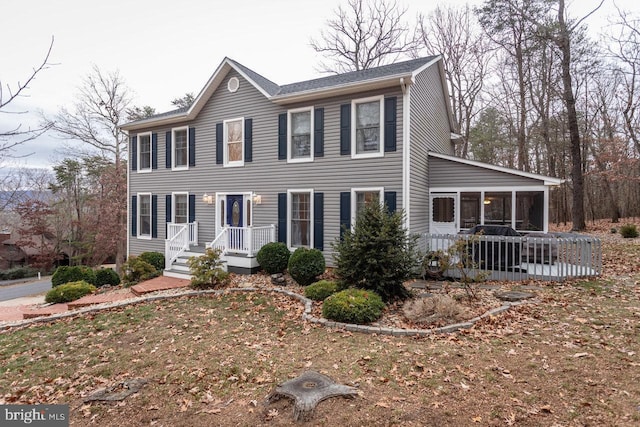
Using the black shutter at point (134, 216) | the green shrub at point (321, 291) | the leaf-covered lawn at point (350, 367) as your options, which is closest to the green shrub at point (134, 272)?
A: the black shutter at point (134, 216)

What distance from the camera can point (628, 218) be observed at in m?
24.2

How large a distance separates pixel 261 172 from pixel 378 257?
6561mm

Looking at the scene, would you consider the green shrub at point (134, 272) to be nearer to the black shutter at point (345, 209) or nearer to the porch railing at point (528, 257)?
the black shutter at point (345, 209)

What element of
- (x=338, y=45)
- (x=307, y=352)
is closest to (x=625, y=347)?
(x=307, y=352)

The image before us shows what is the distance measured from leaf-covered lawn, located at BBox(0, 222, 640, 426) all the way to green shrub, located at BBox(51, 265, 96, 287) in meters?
5.23

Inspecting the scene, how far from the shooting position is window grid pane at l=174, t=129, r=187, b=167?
45.9 feet

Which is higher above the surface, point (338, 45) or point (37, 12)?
point (338, 45)

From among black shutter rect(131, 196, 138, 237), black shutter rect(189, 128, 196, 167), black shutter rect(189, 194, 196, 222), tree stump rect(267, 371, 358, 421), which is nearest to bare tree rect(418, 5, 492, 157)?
black shutter rect(189, 128, 196, 167)

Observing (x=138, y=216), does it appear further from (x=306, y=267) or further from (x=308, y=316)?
(x=308, y=316)

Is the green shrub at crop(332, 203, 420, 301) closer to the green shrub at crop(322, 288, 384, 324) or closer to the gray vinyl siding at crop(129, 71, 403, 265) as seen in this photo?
the green shrub at crop(322, 288, 384, 324)

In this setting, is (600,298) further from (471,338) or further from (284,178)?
(284,178)

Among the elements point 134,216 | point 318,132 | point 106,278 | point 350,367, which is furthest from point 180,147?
point 350,367

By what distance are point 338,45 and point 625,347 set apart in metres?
21.6
